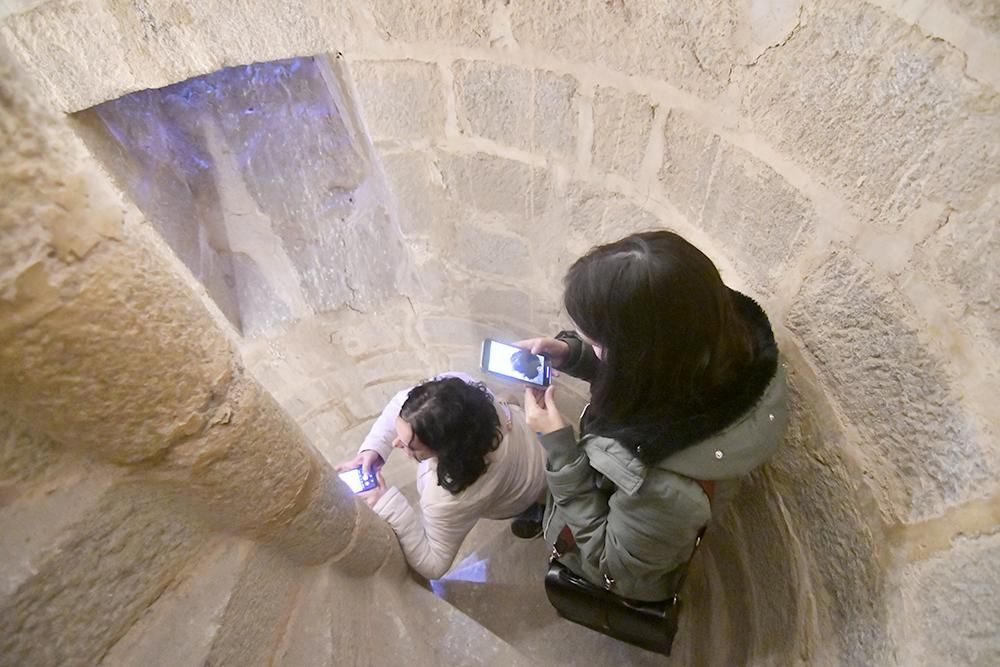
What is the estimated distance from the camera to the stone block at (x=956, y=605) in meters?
0.64

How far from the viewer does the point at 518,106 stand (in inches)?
54.2

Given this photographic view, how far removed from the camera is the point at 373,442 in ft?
6.70

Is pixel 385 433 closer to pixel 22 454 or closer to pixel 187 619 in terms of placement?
pixel 187 619

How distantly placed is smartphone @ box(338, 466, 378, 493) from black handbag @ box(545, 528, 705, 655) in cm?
75

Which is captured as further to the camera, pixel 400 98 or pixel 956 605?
pixel 400 98

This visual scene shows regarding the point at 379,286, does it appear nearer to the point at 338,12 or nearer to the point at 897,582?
the point at 338,12

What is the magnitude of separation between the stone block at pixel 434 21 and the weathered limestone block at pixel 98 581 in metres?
1.13

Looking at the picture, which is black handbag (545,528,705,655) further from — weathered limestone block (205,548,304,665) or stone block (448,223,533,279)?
stone block (448,223,533,279)

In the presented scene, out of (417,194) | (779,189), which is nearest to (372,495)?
(417,194)

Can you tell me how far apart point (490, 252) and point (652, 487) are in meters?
1.08

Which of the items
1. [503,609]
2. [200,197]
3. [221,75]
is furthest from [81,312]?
[503,609]

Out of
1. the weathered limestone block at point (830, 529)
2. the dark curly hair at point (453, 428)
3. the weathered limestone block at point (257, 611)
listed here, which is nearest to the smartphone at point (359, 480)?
the dark curly hair at point (453, 428)

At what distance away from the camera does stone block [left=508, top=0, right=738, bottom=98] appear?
3.08 ft

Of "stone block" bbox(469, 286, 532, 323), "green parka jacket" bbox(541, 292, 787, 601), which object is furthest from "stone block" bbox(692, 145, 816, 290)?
"stone block" bbox(469, 286, 532, 323)
